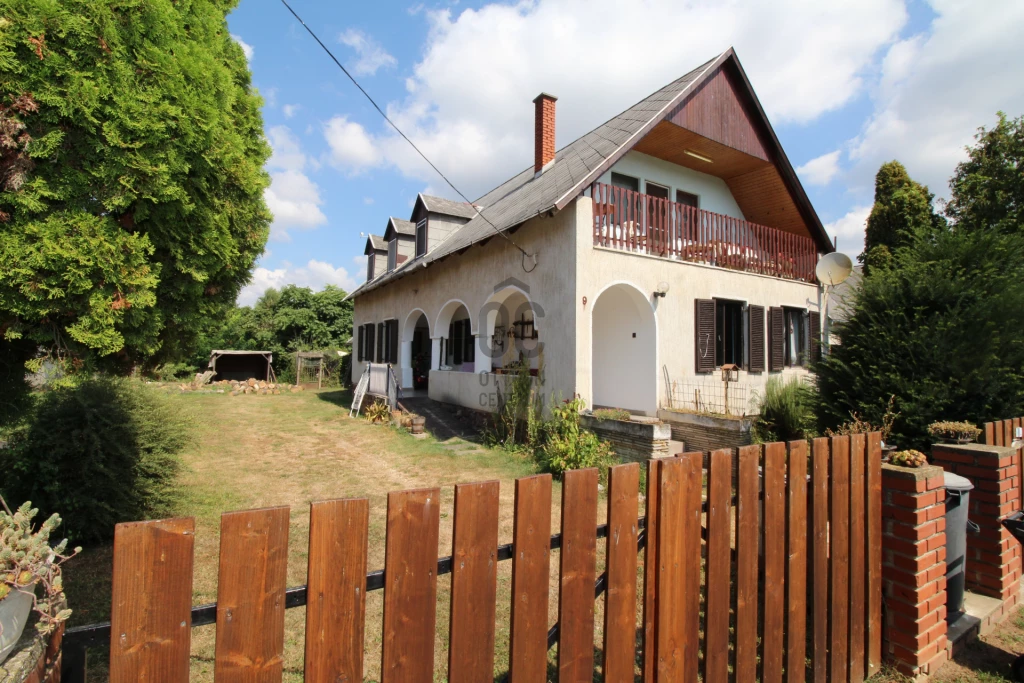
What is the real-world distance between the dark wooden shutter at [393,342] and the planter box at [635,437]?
9.82 metres

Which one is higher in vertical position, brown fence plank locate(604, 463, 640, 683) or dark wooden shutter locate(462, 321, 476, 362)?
dark wooden shutter locate(462, 321, 476, 362)

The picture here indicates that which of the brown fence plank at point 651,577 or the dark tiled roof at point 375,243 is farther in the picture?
the dark tiled roof at point 375,243

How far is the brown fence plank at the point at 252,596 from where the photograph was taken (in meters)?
1.31

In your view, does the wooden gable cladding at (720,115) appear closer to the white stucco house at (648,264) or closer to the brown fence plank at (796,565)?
the white stucco house at (648,264)

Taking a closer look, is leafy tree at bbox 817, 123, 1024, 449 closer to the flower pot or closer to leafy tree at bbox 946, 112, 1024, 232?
the flower pot

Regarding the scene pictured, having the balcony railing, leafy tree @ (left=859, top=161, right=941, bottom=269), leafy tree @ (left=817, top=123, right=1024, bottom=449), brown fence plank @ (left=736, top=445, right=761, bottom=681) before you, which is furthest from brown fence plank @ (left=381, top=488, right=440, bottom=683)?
leafy tree @ (left=859, top=161, right=941, bottom=269)

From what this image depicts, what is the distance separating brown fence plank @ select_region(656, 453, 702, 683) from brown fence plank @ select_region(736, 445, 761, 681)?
0.85 ft

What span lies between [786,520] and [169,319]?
164 inches

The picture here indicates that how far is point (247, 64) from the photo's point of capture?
417 cm

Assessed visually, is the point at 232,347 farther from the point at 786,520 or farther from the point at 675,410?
the point at 786,520

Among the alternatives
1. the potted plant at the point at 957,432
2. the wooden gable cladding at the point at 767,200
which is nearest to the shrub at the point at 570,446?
the potted plant at the point at 957,432

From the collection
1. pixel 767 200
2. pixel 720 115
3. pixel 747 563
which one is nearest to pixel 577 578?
pixel 747 563

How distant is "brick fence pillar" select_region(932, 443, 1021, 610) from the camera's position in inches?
128

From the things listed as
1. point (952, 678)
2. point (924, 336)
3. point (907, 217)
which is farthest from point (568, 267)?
point (907, 217)
